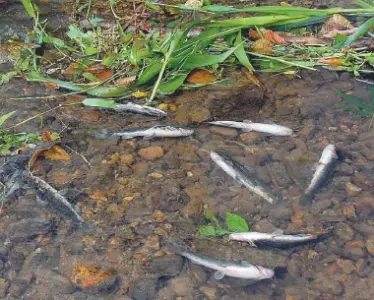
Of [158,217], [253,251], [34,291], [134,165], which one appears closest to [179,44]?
[134,165]

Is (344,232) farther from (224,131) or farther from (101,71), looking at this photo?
(101,71)

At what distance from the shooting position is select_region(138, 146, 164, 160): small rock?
4.25 metres

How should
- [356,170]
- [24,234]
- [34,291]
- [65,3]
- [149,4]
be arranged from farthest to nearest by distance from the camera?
[65,3] → [149,4] → [356,170] → [24,234] → [34,291]

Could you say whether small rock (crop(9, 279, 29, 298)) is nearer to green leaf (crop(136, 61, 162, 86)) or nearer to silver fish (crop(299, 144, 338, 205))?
silver fish (crop(299, 144, 338, 205))

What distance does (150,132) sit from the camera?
14.1ft

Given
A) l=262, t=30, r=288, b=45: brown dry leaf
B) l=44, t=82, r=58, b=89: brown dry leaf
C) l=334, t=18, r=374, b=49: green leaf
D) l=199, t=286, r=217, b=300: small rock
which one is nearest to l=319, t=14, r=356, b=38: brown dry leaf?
l=334, t=18, r=374, b=49: green leaf

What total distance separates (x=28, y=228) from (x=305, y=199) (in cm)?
175

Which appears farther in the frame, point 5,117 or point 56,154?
point 5,117

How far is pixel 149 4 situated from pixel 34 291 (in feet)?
10.5

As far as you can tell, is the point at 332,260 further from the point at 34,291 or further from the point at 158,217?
the point at 34,291

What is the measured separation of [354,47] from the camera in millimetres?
5047

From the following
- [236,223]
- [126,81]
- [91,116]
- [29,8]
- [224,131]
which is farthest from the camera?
[29,8]

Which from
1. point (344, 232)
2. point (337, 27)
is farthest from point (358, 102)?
point (344, 232)

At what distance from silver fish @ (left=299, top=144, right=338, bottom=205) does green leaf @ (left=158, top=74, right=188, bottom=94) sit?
1.29m
